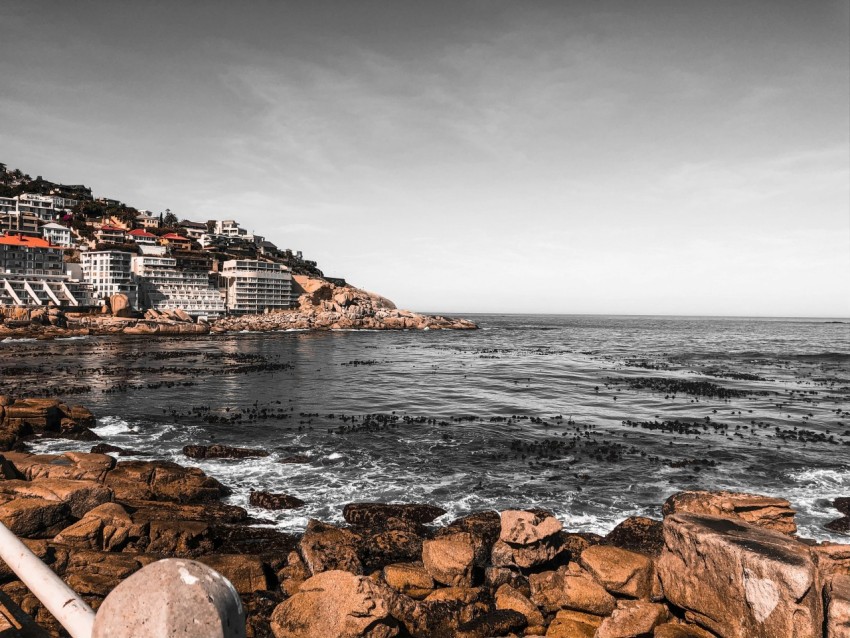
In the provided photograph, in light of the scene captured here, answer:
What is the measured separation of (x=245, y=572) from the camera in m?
11.7

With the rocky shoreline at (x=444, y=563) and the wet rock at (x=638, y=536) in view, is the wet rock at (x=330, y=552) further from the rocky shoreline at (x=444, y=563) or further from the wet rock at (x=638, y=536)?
the wet rock at (x=638, y=536)

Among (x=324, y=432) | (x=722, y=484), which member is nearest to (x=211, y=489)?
(x=324, y=432)

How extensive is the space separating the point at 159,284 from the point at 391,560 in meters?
152

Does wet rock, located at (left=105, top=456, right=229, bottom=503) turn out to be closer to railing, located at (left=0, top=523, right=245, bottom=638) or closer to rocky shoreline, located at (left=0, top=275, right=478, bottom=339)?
railing, located at (left=0, top=523, right=245, bottom=638)

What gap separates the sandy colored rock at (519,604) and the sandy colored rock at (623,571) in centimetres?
169

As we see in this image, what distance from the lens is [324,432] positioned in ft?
96.9

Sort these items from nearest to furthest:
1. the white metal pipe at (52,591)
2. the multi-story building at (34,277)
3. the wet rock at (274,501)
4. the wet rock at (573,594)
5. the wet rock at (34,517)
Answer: the white metal pipe at (52,591) → the wet rock at (573,594) → the wet rock at (34,517) → the wet rock at (274,501) → the multi-story building at (34,277)

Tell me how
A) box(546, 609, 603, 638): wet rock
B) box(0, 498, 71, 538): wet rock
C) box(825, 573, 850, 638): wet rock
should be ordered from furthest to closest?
box(0, 498, 71, 538): wet rock, box(546, 609, 603, 638): wet rock, box(825, 573, 850, 638): wet rock

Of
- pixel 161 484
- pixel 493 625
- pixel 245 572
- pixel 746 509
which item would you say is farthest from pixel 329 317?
pixel 493 625

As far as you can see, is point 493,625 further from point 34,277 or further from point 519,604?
point 34,277

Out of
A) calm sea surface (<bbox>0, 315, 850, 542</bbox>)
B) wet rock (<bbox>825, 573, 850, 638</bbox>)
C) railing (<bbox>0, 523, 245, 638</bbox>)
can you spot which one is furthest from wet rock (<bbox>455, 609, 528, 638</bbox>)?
railing (<bbox>0, 523, 245, 638</bbox>)

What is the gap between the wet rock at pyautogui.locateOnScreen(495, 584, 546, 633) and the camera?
1036 cm

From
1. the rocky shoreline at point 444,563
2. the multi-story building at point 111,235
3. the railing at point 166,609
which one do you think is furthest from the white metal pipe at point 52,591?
the multi-story building at point 111,235

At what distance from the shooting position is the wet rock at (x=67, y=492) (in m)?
14.6
